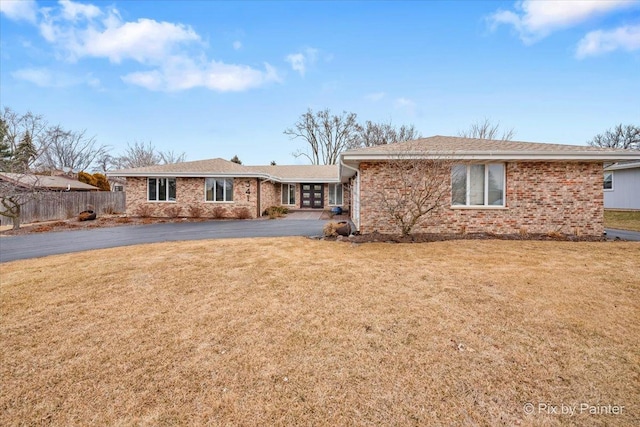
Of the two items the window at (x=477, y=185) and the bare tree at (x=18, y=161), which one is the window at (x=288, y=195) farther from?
the window at (x=477, y=185)

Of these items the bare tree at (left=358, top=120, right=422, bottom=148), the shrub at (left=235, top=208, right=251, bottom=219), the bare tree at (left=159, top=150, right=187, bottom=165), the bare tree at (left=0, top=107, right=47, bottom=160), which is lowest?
the shrub at (left=235, top=208, right=251, bottom=219)

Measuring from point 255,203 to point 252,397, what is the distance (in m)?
17.0

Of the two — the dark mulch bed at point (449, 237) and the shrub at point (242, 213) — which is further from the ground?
the shrub at point (242, 213)

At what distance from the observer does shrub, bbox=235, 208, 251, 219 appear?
1828 cm

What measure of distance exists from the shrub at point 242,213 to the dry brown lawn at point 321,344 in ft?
38.9

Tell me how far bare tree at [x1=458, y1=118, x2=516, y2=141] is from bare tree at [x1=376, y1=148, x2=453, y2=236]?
87.7 ft

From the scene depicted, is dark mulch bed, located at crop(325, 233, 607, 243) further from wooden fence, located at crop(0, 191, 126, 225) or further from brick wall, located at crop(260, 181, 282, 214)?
wooden fence, located at crop(0, 191, 126, 225)

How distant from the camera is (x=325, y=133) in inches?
1644

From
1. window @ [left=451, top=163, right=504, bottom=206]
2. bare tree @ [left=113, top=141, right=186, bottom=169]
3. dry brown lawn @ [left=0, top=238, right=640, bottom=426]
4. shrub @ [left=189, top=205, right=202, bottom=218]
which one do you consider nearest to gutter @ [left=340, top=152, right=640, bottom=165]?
window @ [left=451, top=163, right=504, bottom=206]

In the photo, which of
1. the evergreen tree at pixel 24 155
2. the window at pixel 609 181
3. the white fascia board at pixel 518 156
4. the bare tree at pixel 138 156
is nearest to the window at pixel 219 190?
the evergreen tree at pixel 24 155

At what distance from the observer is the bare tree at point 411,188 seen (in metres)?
9.61

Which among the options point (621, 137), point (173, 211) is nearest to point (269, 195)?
point (173, 211)

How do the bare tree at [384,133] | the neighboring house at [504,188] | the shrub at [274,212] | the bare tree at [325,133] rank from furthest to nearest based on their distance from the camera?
the bare tree at [325,133] → the bare tree at [384,133] → the shrub at [274,212] → the neighboring house at [504,188]

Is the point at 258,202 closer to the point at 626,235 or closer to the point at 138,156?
the point at 626,235
